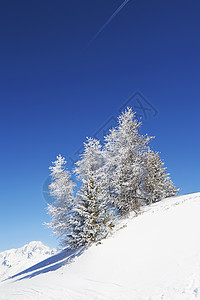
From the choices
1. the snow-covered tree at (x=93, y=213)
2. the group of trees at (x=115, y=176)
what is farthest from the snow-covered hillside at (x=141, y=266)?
the group of trees at (x=115, y=176)

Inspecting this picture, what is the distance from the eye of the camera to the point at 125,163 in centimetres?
2166

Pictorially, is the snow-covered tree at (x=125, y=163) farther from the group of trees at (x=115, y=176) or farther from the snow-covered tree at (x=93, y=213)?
the snow-covered tree at (x=93, y=213)

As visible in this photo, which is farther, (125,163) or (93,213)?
(125,163)

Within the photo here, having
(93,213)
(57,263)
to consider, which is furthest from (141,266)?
(57,263)

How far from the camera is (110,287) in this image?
9.50 meters

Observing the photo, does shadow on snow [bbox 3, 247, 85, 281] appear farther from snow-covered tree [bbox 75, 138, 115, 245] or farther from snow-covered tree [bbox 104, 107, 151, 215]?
snow-covered tree [bbox 104, 107, 151, 215]

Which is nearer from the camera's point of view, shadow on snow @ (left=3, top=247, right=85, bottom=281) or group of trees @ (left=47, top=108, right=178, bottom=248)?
shadow on snow @ (left=3, top=247, right=85, bottom=281)

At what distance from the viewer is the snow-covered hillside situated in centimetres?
785

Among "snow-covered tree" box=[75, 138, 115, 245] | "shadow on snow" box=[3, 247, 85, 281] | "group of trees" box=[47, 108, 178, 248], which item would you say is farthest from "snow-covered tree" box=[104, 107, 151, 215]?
"shadow on snow" box=[3, 247, 85, 281]

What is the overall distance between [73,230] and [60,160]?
8691 mm

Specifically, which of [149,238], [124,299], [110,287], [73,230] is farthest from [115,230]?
[124,299]

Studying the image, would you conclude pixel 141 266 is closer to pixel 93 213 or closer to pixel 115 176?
pixel 93 213

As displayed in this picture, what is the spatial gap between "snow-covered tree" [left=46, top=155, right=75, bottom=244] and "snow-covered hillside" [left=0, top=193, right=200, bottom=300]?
590cm

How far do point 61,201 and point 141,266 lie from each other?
13128mm
